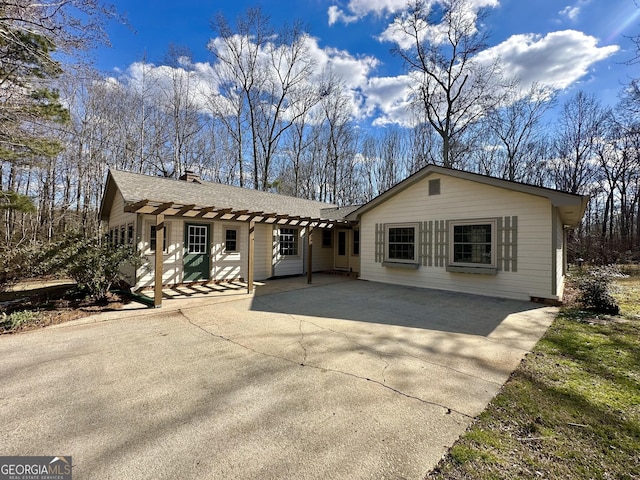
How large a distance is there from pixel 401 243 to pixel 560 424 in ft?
25.0

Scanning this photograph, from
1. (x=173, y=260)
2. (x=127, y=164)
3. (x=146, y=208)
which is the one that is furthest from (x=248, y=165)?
(x=146, y=208)

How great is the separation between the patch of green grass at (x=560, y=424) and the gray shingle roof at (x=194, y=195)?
7.70 m

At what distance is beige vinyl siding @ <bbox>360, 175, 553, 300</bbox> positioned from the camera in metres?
7.25

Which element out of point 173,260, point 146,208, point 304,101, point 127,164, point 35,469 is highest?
point 304,101

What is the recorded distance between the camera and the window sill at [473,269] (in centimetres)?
780

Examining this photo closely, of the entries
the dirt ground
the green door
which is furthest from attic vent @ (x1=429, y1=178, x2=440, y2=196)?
the dirt ground

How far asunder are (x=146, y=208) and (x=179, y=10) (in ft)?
32.7

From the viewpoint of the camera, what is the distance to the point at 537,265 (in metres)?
7.26

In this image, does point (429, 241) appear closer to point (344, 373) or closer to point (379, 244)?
point (379, 244)

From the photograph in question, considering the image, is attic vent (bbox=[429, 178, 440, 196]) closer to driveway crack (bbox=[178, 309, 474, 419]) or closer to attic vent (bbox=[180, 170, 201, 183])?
driveway crack (bbox=[178, 309, 474, 419])

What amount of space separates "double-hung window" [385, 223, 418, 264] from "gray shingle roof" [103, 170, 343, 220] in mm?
4444

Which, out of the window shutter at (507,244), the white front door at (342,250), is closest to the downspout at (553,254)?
the window shutter at (507,244)

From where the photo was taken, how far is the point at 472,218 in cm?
823

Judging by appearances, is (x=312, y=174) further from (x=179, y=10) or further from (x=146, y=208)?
(x=146, y=208)
